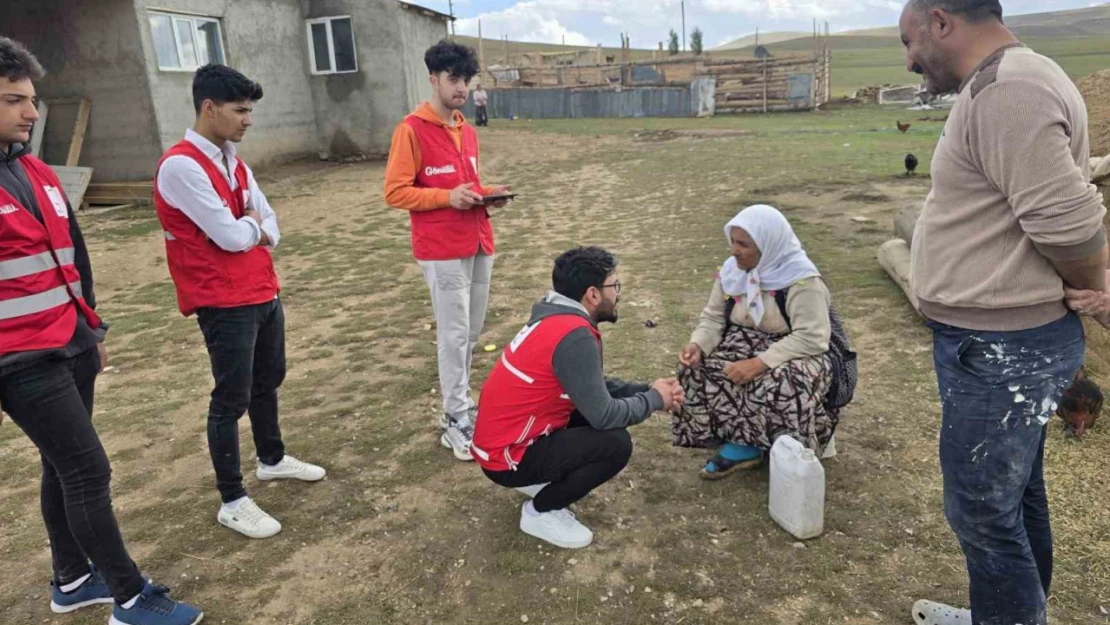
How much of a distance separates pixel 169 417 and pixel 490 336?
7.55 feet

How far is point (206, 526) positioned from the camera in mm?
3342

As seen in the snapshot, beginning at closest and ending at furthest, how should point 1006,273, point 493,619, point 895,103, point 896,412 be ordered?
1. point 1006,273
2. point 493,619
3. point 896,412
4. point 895,103

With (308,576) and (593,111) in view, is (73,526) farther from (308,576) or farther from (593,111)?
(593,111)

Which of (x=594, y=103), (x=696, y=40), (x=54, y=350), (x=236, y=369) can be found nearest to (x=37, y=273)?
(x=54, y=350)

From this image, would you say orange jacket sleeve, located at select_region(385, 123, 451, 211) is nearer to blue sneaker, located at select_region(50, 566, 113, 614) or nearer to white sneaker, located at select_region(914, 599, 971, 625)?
blue sneaker, located at select_region(50, 566, 113, 614)

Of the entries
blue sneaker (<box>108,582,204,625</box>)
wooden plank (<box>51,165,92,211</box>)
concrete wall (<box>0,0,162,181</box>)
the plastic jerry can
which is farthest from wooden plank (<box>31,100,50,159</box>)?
the plastic jerry can

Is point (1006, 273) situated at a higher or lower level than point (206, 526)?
higher

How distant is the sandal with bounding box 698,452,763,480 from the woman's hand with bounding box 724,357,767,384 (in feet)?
1.46

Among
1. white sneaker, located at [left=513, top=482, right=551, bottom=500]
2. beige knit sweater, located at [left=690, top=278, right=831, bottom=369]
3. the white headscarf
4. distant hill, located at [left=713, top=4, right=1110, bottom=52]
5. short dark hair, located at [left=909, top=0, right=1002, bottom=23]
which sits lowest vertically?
white sneaker, located at [left=513, top=482, right=551, bottom=500]

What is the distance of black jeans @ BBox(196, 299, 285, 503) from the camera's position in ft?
9.83

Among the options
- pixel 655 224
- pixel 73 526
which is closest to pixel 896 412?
pixel 73 526

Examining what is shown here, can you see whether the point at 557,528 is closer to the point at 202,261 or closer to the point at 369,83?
the point at 202,261

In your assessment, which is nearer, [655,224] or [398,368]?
[398,368]

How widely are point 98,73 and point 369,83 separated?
5.36 metres
